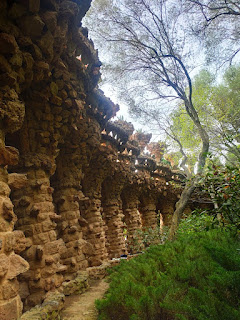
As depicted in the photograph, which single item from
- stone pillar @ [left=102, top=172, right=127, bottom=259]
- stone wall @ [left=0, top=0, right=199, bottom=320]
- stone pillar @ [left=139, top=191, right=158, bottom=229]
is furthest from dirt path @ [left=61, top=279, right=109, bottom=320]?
stone pillar @ [left=139, top=191, right=158, bottom=229]

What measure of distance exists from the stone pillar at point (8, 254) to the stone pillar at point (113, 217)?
7.46 metres

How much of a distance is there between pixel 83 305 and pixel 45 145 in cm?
341

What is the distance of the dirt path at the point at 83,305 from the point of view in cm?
436

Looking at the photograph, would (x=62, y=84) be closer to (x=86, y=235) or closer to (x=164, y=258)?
(x=164, y=258)

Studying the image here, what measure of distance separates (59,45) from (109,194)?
25.3 feet

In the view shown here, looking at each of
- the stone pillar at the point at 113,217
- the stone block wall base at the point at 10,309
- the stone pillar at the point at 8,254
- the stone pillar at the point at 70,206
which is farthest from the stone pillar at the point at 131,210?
the stone block wall base at the point at 10,309

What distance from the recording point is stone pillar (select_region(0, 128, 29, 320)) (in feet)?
10.1

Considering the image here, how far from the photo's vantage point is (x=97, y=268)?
7.75 meters

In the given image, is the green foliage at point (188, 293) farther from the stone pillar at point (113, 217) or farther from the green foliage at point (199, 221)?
the stone pillar at point (113, 217)

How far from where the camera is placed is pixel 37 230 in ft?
16.3

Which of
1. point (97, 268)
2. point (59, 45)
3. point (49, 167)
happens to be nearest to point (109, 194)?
point (97, 268)

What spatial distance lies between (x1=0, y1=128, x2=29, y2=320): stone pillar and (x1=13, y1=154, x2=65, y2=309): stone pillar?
123 centimetres

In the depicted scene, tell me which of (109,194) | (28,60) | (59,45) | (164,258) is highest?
(59,45)

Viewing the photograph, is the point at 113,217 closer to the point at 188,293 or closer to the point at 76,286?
the point at 76,286
